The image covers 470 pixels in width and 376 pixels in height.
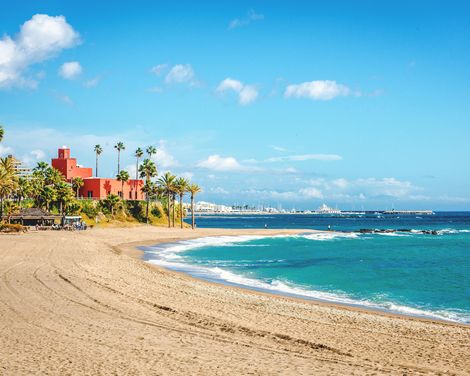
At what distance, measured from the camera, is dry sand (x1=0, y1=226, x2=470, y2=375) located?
10414mm

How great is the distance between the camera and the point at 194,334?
1314cm

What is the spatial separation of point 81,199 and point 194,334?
6822 cm

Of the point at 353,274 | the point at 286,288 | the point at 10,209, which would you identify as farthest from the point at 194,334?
the point at 10,209

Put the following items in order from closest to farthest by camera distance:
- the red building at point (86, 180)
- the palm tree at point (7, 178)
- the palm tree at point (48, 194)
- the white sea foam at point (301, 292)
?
the white sea foam at point (301, 292)
the palm tree at point (7, 178)
the palm tree at point (48, 194)
the red building at point (86, 180)

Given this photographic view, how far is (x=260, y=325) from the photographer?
14.8 meters

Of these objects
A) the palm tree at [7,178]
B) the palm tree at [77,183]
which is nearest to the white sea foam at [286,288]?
the palm tree at [7,178]

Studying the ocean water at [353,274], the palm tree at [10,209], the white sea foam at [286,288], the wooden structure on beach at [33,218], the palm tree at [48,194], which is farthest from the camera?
the palm tree at [48,194]

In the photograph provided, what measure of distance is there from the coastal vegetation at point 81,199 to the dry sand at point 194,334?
44.1 m

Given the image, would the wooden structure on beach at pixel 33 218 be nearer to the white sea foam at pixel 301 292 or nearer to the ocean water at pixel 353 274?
the ocean water at pixel 353 274

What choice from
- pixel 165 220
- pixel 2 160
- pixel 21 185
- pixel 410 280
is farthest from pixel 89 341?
pixel 165 220

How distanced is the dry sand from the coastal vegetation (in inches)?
1738

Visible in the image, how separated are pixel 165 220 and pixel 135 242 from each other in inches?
1470

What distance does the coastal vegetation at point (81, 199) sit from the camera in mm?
62531

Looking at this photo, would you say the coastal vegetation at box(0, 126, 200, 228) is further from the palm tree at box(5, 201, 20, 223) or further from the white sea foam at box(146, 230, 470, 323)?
the white sea foam at box(146, 230, 470, 323)
